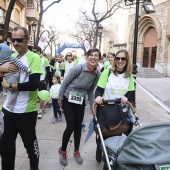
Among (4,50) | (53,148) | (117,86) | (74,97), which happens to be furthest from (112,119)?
(53,148)

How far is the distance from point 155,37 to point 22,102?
80.3ft

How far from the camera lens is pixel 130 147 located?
190cm

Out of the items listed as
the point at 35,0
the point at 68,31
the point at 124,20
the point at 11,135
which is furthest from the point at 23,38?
the point at 68,31

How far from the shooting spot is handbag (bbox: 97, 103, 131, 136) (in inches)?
113

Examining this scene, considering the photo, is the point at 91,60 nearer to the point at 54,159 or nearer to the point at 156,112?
the point at 54,159

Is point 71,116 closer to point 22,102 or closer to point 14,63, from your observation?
point 22,102

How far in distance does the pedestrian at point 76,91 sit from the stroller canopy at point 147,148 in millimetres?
1626

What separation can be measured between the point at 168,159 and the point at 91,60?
1945 millimetres

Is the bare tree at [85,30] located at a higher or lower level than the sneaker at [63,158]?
higher

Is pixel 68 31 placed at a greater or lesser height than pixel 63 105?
greater

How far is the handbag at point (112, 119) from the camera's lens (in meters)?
2.88

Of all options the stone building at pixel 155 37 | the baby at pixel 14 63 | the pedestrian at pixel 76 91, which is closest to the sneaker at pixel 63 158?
the pedestrian at pixel 76 91

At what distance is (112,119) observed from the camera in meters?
2.88

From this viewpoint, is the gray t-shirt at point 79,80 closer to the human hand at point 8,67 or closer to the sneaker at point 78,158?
the sneaker at point 78,158
